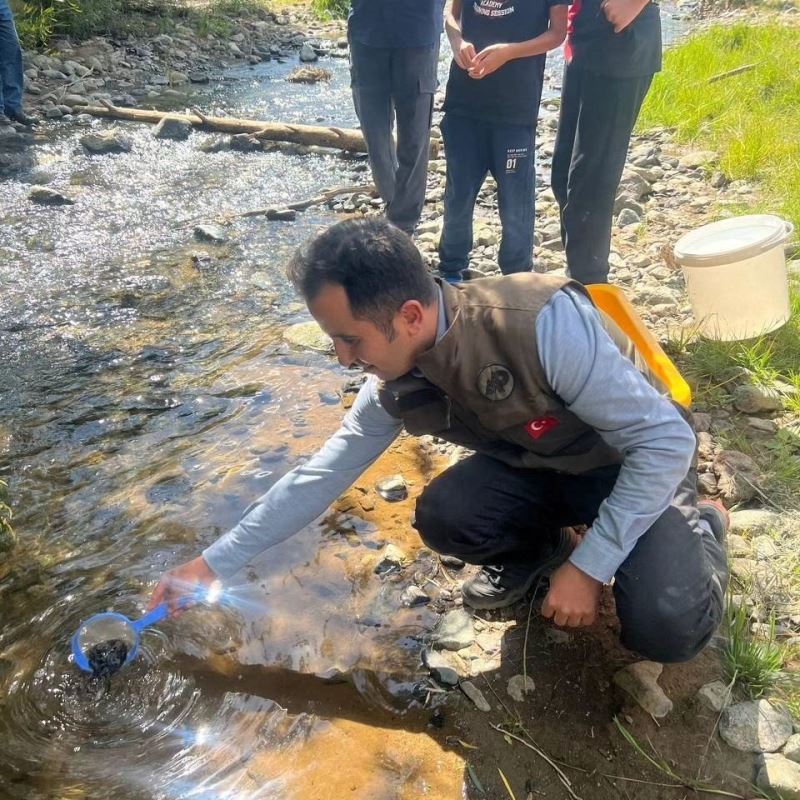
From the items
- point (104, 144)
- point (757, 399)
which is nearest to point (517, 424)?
point (757, 399)

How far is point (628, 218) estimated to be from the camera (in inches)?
195

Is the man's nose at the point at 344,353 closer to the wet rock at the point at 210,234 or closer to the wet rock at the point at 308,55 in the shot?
the wet rock at the point at 210,234

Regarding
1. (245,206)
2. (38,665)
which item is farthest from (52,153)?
(38,665)

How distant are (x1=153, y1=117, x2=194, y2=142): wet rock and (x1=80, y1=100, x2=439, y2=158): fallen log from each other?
0.26 feet

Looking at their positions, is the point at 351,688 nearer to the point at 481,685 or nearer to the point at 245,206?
the point at 481,685

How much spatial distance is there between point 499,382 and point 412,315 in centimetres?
25

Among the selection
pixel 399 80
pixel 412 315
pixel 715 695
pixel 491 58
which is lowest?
pixel 715 695

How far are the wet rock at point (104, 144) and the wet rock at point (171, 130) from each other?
1.09ft

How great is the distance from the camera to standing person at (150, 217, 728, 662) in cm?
173

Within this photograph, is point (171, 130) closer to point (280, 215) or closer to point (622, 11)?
point (280, 215)

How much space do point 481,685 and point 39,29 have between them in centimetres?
947

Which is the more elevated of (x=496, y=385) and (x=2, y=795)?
(x=496, y=385)

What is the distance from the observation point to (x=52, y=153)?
21.3 ft

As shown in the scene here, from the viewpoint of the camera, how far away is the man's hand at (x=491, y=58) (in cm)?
332
